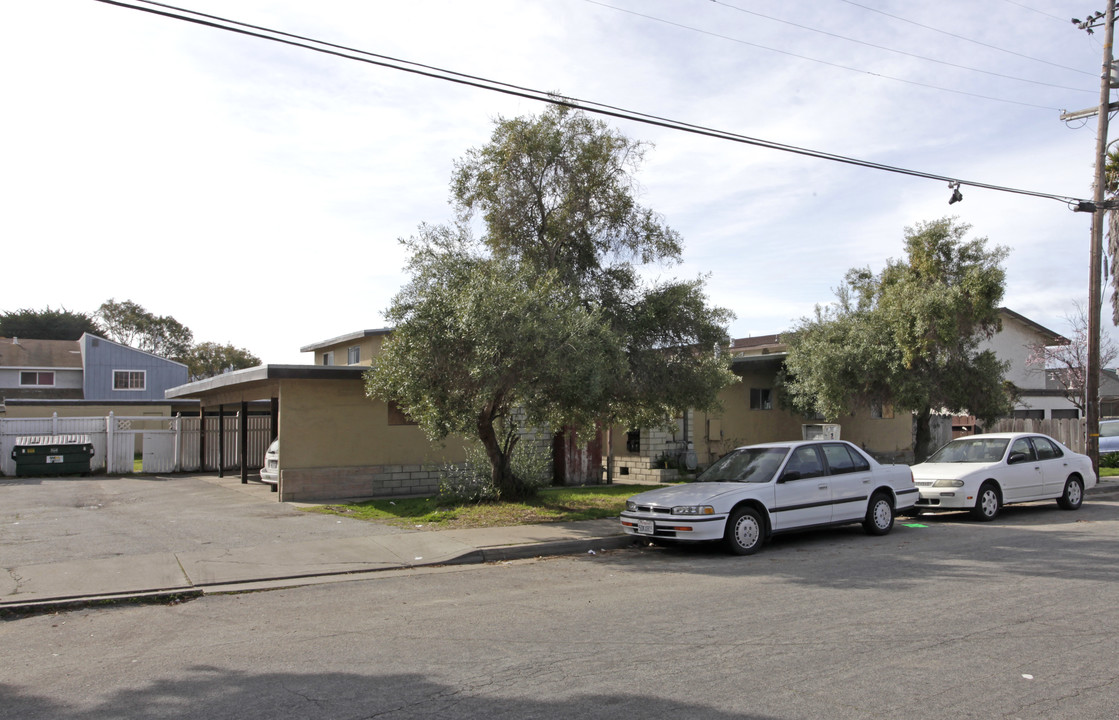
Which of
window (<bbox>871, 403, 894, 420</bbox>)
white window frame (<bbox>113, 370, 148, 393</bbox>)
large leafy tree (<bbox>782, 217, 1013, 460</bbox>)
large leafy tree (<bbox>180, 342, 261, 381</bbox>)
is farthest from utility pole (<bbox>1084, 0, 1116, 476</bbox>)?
large leafy tree (<bbox>180, 342, 261, 381</bbox>)

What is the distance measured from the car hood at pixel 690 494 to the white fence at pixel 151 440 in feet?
53.1

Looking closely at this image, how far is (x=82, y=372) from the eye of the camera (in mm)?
46656

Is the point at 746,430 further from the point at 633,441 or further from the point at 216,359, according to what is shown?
the point at 216,359

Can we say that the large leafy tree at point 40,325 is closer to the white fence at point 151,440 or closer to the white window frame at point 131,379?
the white window frame at point 131,379

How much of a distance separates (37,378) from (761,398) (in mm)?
41165

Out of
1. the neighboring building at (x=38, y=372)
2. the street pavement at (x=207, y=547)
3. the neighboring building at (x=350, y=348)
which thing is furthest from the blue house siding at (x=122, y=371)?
the street pavement at (x=207, y=547)

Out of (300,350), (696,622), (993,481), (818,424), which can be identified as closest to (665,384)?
(993,481)

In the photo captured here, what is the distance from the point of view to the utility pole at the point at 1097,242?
18266 millimetres

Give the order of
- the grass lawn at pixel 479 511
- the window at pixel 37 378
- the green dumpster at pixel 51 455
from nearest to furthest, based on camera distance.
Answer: the grass lawn at pixel 479 511 → the green dumpster at pixel 51 455 → the window at pixel 37 378

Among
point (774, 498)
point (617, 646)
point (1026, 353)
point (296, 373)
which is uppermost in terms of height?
point (1026, 353)

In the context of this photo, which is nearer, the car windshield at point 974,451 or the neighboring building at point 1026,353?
the car windshield at point 974,451

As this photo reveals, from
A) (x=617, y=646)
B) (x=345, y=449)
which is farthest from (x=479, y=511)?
(x=617, y=646)

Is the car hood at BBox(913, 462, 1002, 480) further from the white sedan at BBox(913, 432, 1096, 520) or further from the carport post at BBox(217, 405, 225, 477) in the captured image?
the carport post at BBox(217, 405, 225, 477)

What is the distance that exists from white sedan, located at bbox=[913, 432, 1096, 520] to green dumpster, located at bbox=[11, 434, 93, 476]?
22060 millimetres
